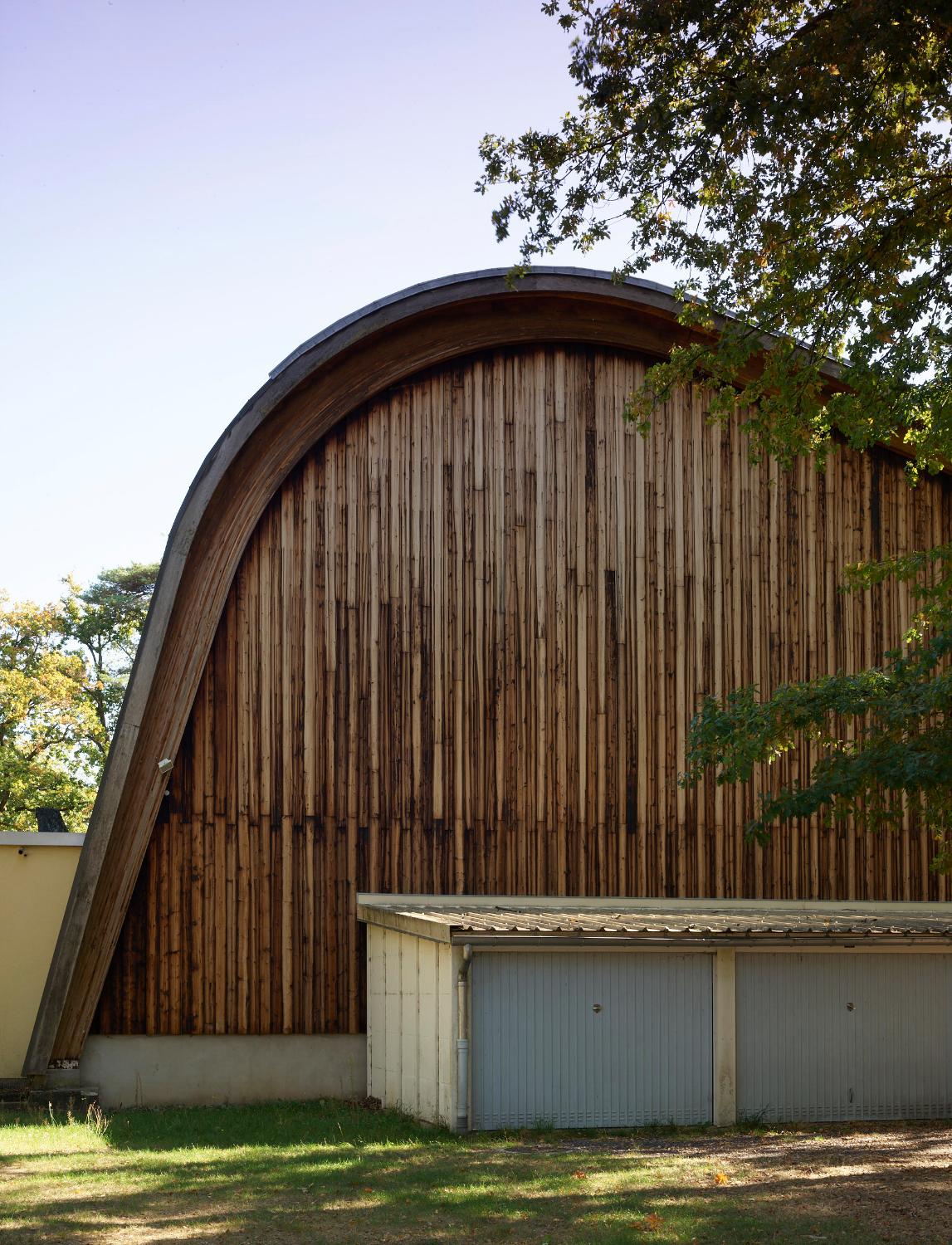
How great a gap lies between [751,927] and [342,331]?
27.2ft

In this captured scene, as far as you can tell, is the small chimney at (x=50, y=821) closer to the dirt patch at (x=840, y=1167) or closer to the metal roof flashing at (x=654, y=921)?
the metal roof flashing at (x=654, y=921)

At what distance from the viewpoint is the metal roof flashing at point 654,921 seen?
13578mm

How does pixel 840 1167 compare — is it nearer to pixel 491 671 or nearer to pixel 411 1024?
pixel 411 1024

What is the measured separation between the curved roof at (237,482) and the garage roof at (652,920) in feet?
9.77

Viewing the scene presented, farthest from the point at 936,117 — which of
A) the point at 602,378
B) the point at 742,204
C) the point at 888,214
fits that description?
the point at 602,378

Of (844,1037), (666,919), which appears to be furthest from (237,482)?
(844,1037)

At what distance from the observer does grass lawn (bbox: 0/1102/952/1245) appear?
895 cm

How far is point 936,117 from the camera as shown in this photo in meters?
10.5

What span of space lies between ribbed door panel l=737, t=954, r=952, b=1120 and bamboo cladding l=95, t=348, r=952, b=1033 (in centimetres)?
257

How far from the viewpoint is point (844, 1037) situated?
14.9 m

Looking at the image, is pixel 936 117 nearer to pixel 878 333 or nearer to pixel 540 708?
pixel 878 333

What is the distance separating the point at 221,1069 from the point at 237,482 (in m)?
6.65

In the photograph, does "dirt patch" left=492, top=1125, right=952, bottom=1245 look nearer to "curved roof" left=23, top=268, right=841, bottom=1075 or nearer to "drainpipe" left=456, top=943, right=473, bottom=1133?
"drainpipe" left=456, top=943, right=473, bottom=1133

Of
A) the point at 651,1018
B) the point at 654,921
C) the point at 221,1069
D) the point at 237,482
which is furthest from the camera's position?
the point at 237,482
